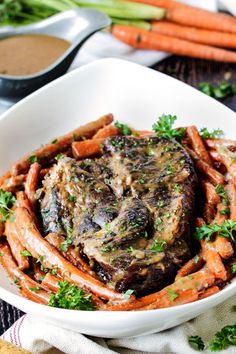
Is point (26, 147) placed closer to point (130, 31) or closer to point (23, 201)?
point (23, 201)

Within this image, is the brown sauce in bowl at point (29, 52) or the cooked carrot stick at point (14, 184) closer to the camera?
the cooked carrot stick at point (14, 184)

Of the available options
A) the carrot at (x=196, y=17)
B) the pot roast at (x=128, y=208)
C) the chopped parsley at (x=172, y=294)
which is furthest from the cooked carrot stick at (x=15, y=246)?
the carrot at (x=196, y=17)

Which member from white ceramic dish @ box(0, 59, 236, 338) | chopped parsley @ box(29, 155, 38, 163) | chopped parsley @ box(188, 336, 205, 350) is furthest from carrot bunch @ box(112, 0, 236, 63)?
chopped parsley @ box(188, 336, 205, 350)

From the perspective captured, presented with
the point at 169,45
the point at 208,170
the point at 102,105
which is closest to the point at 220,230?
the point at 208,170

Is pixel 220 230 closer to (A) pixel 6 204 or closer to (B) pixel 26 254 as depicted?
(B) pixel 26 254

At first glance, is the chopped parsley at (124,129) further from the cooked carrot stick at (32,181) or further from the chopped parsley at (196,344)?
the chopped parsley at (196,344)

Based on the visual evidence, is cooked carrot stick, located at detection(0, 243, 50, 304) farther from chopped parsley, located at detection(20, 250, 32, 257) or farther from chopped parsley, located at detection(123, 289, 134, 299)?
chopped parsley, located at detection(123, 289, 134, 299)
